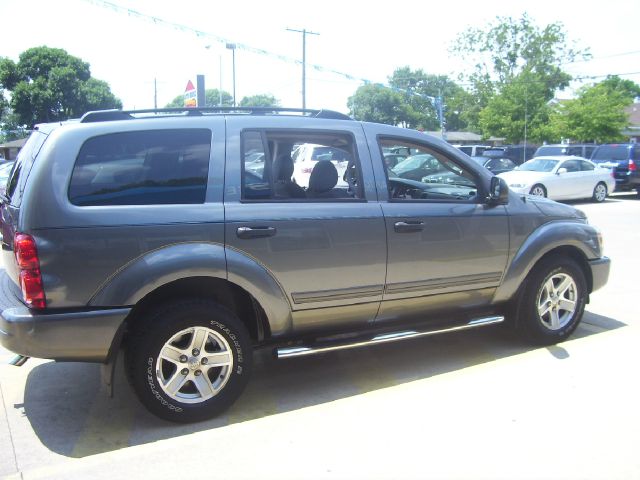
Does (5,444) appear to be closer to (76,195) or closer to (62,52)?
(76,195)

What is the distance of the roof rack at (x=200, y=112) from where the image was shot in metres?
3.58

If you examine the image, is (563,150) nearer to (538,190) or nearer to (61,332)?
(538,190)

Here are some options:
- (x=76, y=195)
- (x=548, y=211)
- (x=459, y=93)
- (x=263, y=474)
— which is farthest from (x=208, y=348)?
(x=459, y=93)

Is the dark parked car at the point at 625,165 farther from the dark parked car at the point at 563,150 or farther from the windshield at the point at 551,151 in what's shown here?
the windshield at the point at 551,151

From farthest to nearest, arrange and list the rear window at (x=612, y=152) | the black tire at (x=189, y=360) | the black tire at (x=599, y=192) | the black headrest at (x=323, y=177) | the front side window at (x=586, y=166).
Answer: the rear window at (x=612, y=152)
the black tire at (x=599, y=192)
the front side window at (x=586, y=166)
the black headrest at (x=323, y=177)
the black tire at (x=189, y=360)

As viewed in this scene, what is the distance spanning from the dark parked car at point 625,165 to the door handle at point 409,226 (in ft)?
59.2

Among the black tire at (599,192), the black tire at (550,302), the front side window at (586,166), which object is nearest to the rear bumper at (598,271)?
the black tire at (550,302)

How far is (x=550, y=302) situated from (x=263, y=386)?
2.46 meters

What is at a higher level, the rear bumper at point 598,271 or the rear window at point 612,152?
the rear window at point 612,152

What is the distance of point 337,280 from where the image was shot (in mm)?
3895

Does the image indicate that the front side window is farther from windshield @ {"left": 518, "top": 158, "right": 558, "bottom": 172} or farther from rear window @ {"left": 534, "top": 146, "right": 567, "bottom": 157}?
rear window @ {"left": 534, "top": 146, "right": 567, "bottom": 157}

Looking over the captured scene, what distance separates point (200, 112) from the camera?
12.7 ft

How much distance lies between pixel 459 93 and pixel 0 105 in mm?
42902

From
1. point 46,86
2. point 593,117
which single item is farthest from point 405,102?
point 593,117
